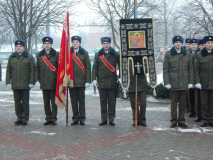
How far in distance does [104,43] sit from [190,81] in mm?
2234

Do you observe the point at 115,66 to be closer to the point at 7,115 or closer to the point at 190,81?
the point at 190,81

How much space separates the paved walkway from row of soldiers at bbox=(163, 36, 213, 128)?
0.41 m

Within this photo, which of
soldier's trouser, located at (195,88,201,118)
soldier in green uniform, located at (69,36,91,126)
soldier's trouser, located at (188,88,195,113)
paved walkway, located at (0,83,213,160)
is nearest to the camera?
paved walkway, located at (0,83,213,160)

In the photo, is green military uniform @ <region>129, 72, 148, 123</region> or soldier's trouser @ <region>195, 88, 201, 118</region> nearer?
green military uniform @ <region>129, 72, 148, 123</region>

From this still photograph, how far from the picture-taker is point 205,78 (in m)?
8.18

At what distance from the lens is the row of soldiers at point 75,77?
831cm

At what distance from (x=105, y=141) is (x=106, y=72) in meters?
2.00

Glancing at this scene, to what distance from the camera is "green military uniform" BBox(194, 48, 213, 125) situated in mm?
8141

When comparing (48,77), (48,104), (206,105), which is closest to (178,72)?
(206,105)

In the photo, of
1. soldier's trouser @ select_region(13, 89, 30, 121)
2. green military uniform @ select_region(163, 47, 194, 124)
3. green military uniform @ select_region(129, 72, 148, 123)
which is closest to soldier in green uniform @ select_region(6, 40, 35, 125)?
soldier's trouser @ select_region(13, 89, 30, 121)

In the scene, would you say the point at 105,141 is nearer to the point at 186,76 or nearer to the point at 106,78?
the point at 106,78

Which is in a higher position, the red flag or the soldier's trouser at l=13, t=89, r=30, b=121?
the red flag

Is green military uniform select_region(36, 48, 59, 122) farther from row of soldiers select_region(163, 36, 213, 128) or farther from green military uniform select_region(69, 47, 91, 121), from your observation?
row of soldiers select_region(163, 36, 213, 128)

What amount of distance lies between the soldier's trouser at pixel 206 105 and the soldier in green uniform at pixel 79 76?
2820mm
